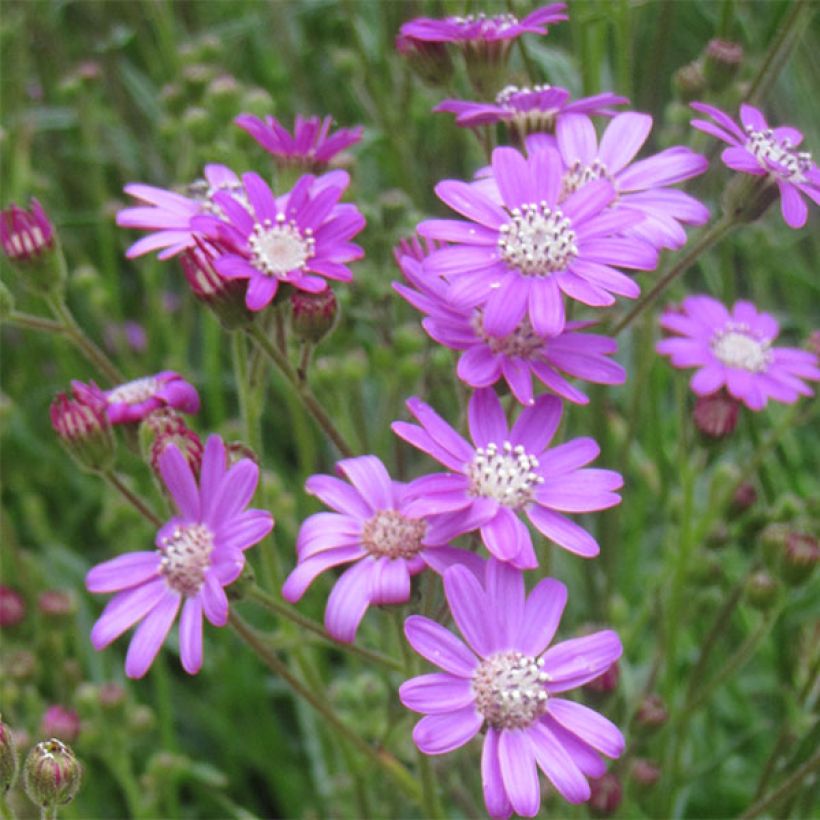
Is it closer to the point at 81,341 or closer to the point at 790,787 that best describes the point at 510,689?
the point at 790,787

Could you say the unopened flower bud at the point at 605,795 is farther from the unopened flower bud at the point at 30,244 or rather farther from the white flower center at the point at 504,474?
the unopened flower bud at the point at 30,244

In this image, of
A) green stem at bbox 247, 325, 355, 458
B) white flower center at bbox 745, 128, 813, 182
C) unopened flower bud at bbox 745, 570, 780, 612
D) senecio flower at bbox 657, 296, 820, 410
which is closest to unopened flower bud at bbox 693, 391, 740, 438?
senecio flower at bbox 657, 296, 820, 410

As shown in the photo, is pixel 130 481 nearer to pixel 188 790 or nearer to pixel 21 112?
pixel 188 790

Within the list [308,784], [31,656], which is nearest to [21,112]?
[31,656]

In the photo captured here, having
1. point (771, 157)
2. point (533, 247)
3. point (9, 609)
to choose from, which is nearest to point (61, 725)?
point (9, 609)

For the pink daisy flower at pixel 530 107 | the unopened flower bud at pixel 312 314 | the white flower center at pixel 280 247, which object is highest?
the pink daisy flower at pixel 530 107

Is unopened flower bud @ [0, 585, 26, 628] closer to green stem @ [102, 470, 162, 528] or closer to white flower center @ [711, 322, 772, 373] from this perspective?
green stem @ [102, 470, 162, 528]

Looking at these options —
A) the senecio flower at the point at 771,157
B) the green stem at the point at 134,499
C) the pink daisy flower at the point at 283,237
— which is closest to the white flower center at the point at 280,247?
the pink daisy flower at the point at 283,237
